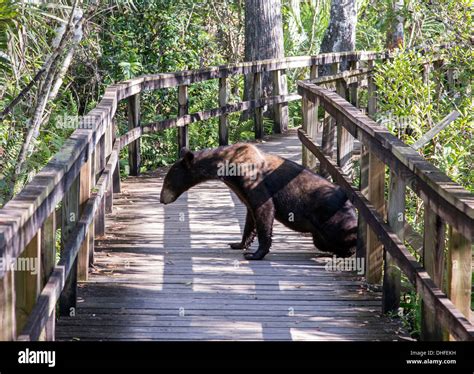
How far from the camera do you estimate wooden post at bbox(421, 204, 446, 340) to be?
5258mm

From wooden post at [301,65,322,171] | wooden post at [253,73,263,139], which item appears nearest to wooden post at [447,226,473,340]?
wooden post at [301,65,322,171]

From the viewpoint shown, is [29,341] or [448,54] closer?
[29,341]

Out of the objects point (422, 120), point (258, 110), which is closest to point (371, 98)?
point (258, 110)

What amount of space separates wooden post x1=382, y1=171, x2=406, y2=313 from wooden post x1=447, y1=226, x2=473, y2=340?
1.26 meters

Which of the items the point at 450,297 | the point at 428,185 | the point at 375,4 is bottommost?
the point at 450,297

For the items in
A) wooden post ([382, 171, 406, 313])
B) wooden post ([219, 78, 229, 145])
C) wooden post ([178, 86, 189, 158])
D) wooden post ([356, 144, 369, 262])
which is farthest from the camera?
wooden post ([219, 78, 229, 145])

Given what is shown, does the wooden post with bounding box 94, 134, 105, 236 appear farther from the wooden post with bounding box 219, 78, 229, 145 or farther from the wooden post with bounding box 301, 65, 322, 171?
the wooden post with bounding box 219, 78, 229, 145

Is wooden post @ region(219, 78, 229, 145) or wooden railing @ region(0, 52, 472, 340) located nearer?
wooden railing @ region(0, 52, 472, 340)

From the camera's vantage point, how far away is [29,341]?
4152mm

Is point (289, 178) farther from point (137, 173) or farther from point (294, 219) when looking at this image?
point (137, 173)

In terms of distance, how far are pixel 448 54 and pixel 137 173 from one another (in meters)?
4.42

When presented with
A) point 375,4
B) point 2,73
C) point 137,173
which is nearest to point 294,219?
point 137,173

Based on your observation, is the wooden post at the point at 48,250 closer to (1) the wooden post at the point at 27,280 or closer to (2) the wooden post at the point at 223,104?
(1) the wooden post at the point at 27,280

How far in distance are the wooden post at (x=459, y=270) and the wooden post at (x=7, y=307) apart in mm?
2074
